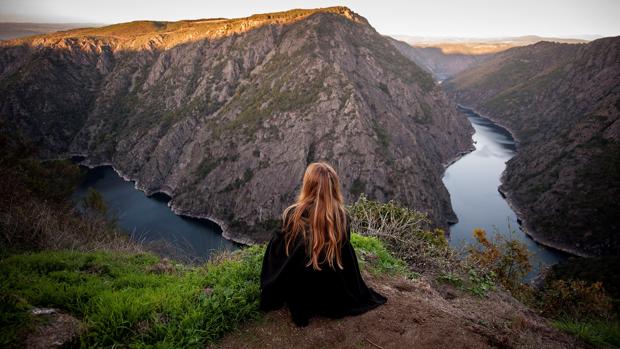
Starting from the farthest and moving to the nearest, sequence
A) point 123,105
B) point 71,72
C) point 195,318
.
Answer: point 71,72
point 123,105
point 195,318

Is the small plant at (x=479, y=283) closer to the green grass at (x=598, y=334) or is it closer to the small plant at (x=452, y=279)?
the small plant at (x=452, y=279)

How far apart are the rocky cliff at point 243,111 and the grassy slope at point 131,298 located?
226 ft

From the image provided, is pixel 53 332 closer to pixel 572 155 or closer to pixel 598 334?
pixel 598 334

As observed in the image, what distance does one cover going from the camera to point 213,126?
4063 inches

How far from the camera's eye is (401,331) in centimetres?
548

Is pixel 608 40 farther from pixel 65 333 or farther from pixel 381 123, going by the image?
pixel 65 333

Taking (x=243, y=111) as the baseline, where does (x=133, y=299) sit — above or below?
above

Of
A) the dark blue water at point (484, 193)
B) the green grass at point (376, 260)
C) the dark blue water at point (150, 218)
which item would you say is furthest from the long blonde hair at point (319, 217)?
the dark blue water at point (150, 218)

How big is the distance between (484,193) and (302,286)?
4145 inches

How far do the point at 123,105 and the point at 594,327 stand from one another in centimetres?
14449

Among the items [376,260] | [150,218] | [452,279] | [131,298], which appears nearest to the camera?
[131,298]

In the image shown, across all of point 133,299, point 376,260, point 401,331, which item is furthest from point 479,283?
point 133,299

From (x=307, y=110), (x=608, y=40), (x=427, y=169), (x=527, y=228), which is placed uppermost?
(x=608, y=40)

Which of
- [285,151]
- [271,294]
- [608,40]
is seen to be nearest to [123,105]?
[285,151]
